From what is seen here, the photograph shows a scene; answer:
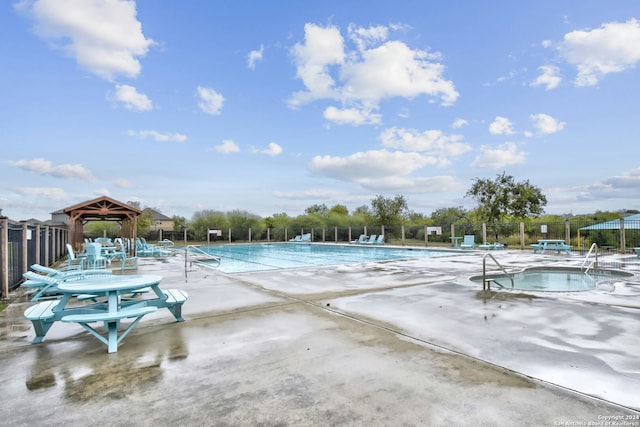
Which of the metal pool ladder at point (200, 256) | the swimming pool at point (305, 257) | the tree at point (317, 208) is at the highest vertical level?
the tree at point (317, 208)

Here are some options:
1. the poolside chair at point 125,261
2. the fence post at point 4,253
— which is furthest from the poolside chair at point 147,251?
the fence post at point 4,253

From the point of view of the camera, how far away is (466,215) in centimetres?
3039

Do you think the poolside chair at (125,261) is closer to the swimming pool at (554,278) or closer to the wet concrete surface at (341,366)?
the wet concrete surface at (341,366)

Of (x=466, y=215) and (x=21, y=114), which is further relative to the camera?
(x=466, y=215)

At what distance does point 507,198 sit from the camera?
24.6m

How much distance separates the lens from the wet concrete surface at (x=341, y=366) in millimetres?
2121

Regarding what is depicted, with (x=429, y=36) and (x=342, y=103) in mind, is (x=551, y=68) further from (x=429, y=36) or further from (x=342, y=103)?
(x=342, y=103)

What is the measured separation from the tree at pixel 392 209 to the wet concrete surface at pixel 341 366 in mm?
22741

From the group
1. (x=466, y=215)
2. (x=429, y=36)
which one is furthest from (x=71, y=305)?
(x=466, y=215)

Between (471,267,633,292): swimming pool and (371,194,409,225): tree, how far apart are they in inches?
714

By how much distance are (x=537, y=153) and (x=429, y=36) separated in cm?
846

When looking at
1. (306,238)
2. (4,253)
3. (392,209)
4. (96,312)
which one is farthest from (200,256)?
(392,209)

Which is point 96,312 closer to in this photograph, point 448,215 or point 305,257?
point 305,257

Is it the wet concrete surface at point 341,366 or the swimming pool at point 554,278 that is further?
the swimming pool at point 554,278
